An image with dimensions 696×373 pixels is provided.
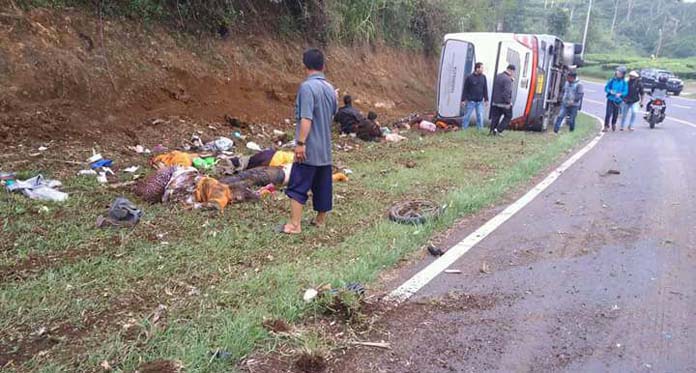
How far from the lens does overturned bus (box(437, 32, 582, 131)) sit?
42.5 feet

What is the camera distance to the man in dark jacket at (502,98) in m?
12.3

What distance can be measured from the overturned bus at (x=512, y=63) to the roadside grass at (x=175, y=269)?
6648mm

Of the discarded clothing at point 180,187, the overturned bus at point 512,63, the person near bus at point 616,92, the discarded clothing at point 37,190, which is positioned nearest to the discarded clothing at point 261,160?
the discarded clothing at point 180,187

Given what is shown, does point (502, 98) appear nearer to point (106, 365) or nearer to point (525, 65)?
point (525, 65)

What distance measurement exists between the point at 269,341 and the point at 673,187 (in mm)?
6695

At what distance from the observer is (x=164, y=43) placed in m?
9.93

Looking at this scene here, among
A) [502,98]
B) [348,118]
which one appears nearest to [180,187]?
[348,118]

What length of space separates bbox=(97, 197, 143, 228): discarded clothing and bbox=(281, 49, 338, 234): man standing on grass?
1.39 metres

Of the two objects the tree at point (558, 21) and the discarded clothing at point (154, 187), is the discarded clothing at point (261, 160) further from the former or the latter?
the tree at point (558, 21)

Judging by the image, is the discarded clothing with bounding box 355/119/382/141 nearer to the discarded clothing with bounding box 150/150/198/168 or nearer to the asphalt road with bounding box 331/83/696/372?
the discarded clothing with bounding box 150/150/198/168

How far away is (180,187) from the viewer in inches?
235

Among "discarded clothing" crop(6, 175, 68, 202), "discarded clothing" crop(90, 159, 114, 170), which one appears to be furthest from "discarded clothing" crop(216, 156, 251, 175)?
"discarded clothing" crop(6, 175, 68, 202)

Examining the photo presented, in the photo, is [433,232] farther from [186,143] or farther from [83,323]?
[186,143]

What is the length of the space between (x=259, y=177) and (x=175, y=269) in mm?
2678
